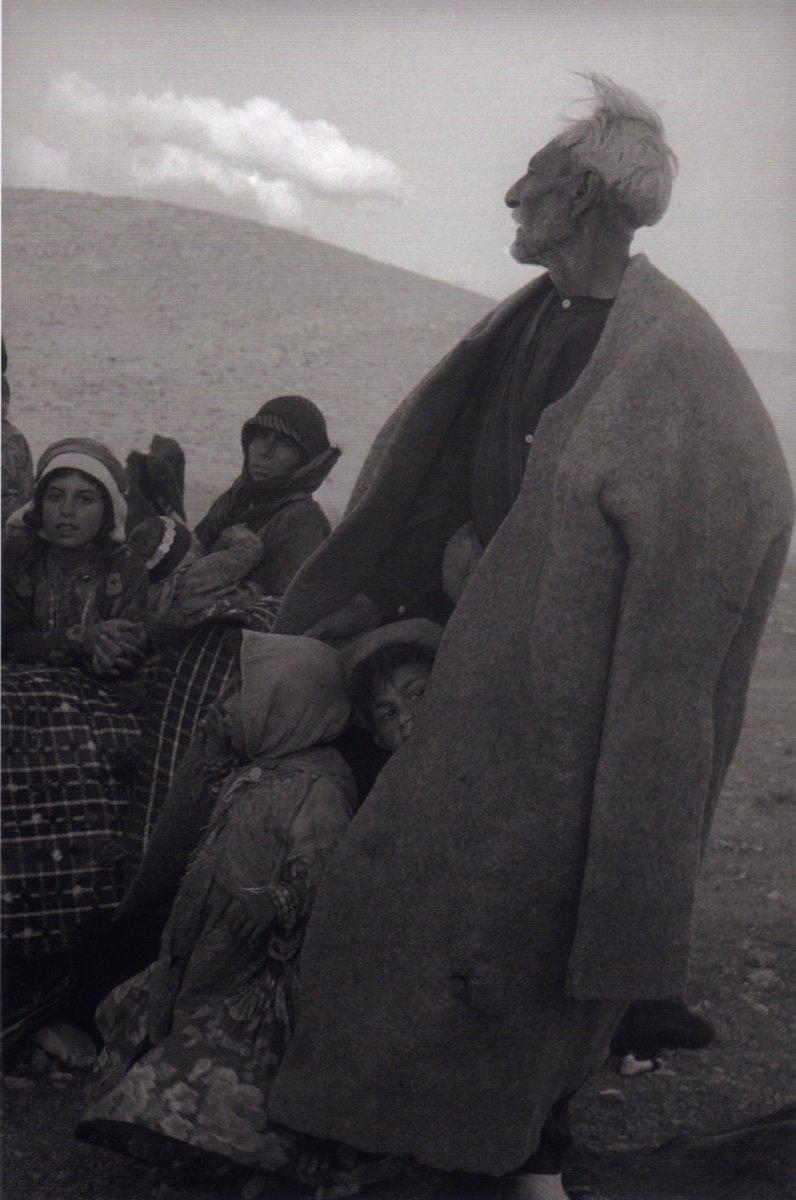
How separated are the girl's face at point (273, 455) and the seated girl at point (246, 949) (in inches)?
48.4

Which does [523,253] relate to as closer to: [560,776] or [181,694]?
[560,776]

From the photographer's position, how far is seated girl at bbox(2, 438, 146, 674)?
12.3 feet

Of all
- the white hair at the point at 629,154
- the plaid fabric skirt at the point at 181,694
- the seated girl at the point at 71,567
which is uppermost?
the white hair at the point at 629,154

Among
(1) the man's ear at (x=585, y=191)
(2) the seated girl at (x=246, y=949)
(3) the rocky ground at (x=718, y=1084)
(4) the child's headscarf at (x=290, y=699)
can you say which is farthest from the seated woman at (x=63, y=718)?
(1) the man's ear at (x=585, y=191)

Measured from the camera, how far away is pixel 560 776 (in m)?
2.54

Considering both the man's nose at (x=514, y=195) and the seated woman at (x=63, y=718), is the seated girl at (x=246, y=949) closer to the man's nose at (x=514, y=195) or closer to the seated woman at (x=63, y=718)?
the seated woman at (x=63, y=718)

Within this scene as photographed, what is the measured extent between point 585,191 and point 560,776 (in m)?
1.18

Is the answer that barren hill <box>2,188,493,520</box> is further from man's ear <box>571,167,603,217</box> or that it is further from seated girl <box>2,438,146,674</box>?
man's ear <box>571,167,603,217</box>

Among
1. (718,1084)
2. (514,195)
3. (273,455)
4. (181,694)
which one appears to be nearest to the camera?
(514,195)

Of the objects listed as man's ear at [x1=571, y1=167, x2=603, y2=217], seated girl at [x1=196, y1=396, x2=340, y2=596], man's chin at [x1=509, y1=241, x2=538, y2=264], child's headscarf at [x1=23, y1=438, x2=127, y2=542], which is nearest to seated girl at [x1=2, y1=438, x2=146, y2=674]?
child's headscarf at [x1=23, y1=438, x2=127, y2=542]

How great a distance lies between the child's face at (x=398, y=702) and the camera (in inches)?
113

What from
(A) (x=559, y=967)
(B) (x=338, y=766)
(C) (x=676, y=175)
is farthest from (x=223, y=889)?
(C) (x=676, y=175)

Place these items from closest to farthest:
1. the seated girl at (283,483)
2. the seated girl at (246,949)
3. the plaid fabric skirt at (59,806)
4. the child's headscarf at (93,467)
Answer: the seated girl at (246,949) < the plaid fabric skirt at (59,806) < the child's headscarf at (93,467) < the seated girl at (283,483)

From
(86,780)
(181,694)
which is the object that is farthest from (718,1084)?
(86,780)
